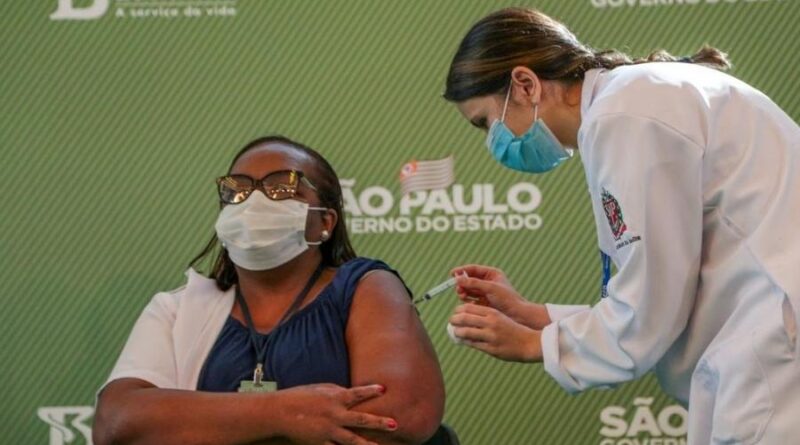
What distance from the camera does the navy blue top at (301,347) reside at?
2.29 m

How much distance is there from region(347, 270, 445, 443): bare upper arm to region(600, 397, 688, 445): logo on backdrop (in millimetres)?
930

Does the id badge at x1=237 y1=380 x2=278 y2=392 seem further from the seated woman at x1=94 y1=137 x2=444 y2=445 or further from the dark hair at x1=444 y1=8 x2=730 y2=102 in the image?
the dark hair at x1=444 y1=8 x2=730 y2=102

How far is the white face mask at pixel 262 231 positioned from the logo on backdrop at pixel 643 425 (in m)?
1.01

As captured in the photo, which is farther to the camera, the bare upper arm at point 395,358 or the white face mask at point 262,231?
the white face mask at point 262,231

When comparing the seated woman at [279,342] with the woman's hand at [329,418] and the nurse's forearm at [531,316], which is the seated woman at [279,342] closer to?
the woman's hand at [329,418]

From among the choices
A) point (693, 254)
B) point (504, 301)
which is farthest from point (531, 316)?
point (693, 254)

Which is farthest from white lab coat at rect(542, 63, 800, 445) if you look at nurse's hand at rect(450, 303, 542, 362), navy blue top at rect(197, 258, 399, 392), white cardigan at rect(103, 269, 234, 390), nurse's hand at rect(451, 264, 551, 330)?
white cardigan at rect(103, 269, 234, 390)

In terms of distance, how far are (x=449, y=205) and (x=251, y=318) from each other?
2.74 feet

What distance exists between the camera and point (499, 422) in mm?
3123

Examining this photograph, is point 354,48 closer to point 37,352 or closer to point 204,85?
point 204,85

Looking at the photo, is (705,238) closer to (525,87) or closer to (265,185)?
(525,87)

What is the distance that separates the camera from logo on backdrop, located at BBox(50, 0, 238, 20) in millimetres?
3168

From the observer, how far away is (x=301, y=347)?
7.58 ft

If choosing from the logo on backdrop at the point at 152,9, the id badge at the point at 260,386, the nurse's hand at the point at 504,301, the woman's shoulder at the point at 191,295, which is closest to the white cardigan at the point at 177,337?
the woman's shoulder at the point at 191,295
